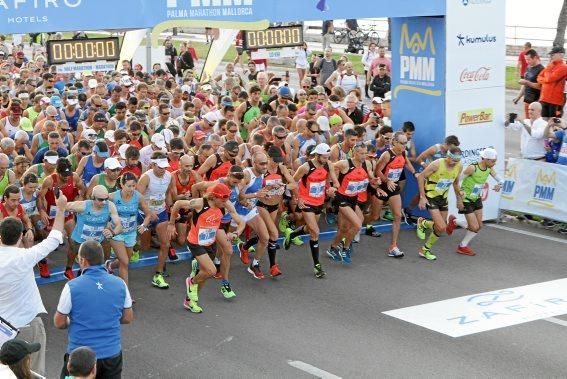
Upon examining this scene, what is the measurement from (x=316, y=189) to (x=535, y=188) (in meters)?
4.57

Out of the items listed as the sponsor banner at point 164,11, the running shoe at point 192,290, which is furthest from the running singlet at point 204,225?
the sponsor banner at point 164,11

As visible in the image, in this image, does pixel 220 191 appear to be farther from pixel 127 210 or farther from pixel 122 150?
pixel 122 150

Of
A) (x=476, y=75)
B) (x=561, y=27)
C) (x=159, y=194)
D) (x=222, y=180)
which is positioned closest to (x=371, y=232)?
(x=476, y=75)

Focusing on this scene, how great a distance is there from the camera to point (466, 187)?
621 inches

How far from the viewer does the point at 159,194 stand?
14.2m

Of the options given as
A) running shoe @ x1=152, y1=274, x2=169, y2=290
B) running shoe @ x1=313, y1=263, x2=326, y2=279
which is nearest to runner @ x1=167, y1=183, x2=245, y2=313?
running shoe @ x1=152, y1=274, x2=169, y2=290

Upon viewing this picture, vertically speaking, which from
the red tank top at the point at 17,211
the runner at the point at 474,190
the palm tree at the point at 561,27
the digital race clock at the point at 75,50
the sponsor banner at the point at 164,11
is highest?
the sponsor banner at the point at 164,11

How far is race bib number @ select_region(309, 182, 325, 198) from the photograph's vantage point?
1480 cm

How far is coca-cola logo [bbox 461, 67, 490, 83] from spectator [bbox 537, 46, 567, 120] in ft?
18.0

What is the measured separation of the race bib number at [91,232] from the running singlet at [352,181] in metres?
3.78

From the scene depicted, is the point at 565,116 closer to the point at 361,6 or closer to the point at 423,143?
the point at 423,143

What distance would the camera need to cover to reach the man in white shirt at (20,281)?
29.3 feet

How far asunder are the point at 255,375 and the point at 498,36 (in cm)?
923

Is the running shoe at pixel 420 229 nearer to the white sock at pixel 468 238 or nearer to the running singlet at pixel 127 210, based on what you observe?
the white sock at pixel 468 238
